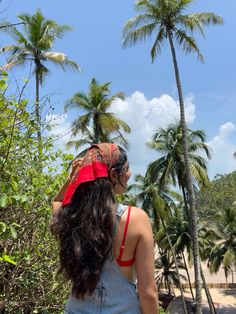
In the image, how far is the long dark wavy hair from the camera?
1.71m

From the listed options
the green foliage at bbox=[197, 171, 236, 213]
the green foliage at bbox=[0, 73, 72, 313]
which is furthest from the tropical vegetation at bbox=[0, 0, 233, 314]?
the green foliage at bbox=[197, 171, 236, 213]

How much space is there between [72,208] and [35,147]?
10.8 feet

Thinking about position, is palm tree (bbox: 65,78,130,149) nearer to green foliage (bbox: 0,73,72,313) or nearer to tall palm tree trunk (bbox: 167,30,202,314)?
tall palm tree trunk (bbox: 167,30,202,314)

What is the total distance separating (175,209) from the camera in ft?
98.9

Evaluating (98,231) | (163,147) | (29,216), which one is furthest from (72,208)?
(163,147)

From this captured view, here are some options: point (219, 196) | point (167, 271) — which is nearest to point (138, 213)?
point (167, 271)

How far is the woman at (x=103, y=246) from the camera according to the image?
5.50 feet

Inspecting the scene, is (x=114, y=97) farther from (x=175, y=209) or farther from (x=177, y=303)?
(x=177, y=303)

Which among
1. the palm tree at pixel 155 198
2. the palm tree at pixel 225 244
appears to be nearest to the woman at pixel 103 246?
the palm tree at pixel 155 198

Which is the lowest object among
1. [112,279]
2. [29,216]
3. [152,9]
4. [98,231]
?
[112,279]

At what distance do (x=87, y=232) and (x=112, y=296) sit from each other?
0.28m

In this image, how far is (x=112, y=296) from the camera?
1689 mm

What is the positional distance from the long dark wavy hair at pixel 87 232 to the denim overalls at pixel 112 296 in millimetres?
31

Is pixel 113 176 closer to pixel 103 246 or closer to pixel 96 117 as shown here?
pixel 103 246
